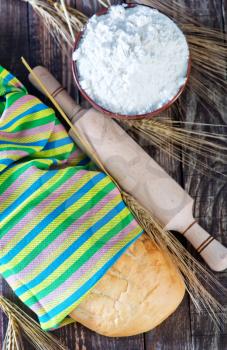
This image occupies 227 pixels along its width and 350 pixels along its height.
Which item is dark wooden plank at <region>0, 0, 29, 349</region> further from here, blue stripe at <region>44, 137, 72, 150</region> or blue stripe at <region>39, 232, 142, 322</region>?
blue stripe at <region>39, 232, 142, 322</region>

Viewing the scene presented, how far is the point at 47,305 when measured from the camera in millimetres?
837

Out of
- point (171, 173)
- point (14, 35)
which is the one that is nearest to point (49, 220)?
point (171, 173)

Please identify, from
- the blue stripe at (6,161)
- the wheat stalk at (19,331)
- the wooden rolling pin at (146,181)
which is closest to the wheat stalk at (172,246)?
the wooden rolling pin at (146,181)

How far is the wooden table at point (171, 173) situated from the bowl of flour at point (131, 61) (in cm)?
13

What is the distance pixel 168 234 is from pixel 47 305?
242mm

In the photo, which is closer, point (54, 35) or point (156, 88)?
point (156, 88)

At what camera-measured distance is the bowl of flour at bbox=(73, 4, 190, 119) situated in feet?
2.50

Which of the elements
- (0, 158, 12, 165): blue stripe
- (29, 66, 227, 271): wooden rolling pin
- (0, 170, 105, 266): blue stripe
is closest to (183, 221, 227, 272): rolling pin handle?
(29, 66, 227, 271): wooden rolling pin

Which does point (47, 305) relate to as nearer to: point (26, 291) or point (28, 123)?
point (26, 291)

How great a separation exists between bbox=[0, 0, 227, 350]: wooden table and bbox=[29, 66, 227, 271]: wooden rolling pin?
60 mm

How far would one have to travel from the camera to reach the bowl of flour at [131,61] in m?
0.76

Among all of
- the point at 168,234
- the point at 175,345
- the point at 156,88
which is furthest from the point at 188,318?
the point at 156,88

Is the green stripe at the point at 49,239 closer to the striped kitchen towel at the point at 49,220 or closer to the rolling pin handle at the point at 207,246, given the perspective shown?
the striped kitchen towel at the point at 49,220

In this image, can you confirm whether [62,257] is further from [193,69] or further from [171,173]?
[193,69]
